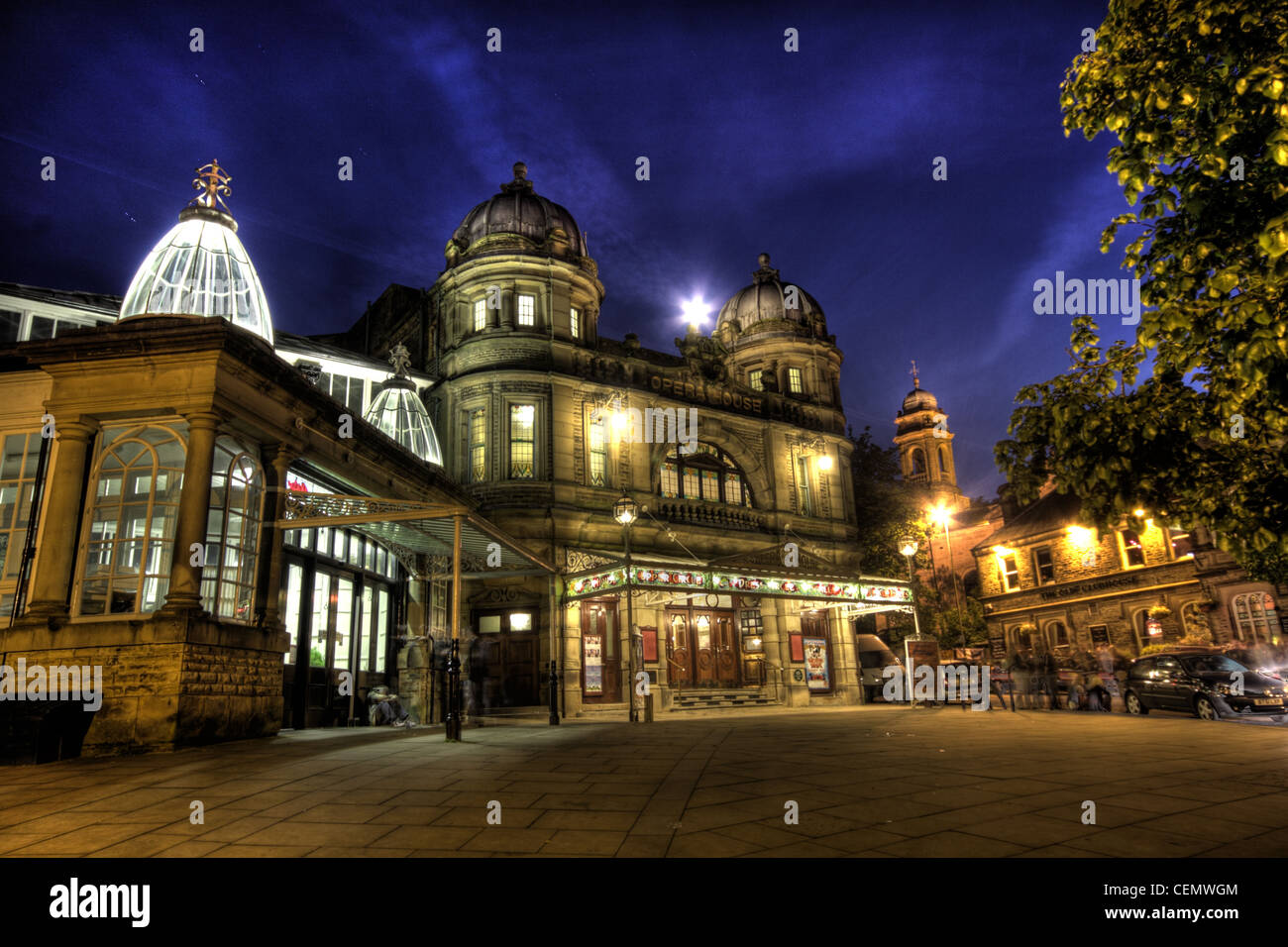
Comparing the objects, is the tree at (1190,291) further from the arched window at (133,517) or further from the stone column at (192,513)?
the arched window at (133,517)

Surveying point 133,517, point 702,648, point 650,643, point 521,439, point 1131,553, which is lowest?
point 702,648

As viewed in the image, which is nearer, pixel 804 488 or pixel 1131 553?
pixel 804 488

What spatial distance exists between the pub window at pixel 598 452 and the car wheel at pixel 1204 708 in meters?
17.0

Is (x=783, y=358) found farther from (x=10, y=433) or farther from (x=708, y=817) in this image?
(x=708, y=817)

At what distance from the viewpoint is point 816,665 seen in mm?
28469

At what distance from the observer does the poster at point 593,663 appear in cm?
2384

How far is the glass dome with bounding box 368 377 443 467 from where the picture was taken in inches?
845

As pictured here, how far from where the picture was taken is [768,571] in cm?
2411

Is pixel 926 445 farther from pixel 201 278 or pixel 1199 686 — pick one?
pixel 201 278

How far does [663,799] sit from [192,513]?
8.60 meters

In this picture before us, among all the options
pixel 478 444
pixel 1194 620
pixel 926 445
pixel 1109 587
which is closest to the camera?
pixel 478 444

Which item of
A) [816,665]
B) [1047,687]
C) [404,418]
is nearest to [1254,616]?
[1047,687]

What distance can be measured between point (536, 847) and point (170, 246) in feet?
44.3

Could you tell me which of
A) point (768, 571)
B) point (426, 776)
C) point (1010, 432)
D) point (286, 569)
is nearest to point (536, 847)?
point (426, 776)
